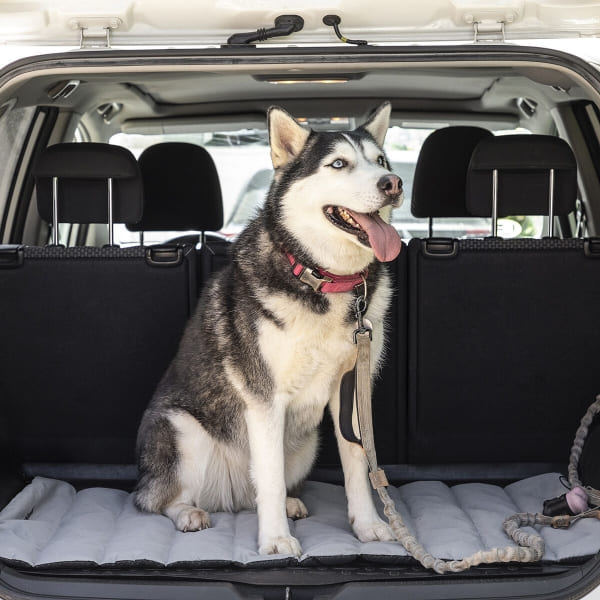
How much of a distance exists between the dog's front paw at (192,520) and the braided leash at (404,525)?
59 centimetres

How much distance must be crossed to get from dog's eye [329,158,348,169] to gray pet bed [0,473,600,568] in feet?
3.97

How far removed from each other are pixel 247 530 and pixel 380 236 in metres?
1.09

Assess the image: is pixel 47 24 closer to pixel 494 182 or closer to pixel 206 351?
pixel 206 351

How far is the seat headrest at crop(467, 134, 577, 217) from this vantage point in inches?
133

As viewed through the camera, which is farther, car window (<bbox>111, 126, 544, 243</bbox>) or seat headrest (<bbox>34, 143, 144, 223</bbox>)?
car window (<bbox>111, 126, 544, 243</bbox>)

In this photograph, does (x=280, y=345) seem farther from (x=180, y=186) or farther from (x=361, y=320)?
(x=180, y=186)

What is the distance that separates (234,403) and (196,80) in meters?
1.95

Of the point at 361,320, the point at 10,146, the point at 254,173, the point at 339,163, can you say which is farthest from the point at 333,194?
the point at 254,173

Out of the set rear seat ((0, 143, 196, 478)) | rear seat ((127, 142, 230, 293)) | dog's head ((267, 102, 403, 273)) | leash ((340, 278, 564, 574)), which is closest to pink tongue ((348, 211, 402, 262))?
dog's head ((267, 102, 403, 273))

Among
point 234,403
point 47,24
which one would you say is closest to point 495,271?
point 234,403

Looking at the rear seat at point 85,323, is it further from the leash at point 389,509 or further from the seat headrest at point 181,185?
the seat headrest at point 181,185

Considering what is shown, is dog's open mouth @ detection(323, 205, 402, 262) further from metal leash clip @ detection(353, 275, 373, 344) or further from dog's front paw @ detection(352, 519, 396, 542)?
dog's front paw @ detection(352, 519, 396, 542)

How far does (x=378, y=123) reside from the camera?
324 centimetres

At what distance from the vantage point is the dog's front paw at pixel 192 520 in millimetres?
3049
